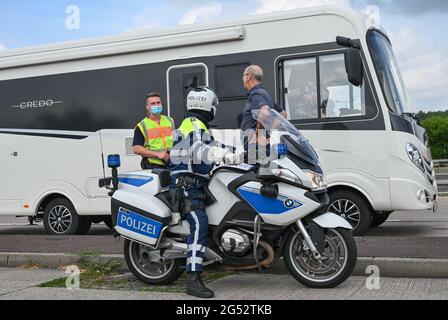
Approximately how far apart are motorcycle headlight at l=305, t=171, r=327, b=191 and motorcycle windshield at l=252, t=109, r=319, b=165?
115 millimetres

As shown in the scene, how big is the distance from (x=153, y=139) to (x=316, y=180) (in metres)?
2.47

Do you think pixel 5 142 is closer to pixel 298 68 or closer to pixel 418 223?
pixel 298 68

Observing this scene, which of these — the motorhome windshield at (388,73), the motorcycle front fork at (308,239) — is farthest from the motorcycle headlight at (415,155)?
the motorcycle front fork at (308,239)

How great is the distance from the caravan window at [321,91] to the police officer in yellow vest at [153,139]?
232 centimetres

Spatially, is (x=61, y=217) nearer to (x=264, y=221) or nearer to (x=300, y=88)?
(x=300, y=88)

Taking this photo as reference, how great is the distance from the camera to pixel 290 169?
18.6ft

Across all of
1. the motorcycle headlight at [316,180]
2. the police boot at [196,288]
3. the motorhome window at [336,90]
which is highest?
the motorhome window at [336,90]

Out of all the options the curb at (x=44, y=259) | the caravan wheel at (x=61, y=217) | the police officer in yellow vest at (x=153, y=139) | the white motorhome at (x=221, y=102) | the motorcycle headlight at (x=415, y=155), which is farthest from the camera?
the caravan wheel at (x=61, y=217)

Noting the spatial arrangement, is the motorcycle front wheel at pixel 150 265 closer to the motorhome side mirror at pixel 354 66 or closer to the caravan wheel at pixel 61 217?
the motorhome side mirror at pixel 354 66

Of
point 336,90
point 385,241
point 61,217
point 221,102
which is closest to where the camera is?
point 385,241

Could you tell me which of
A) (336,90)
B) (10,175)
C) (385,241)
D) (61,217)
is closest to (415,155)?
(336,90)

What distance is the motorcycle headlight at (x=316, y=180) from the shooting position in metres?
5.68

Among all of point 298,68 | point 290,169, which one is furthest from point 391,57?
point 290,169

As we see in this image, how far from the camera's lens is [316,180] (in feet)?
18.8
